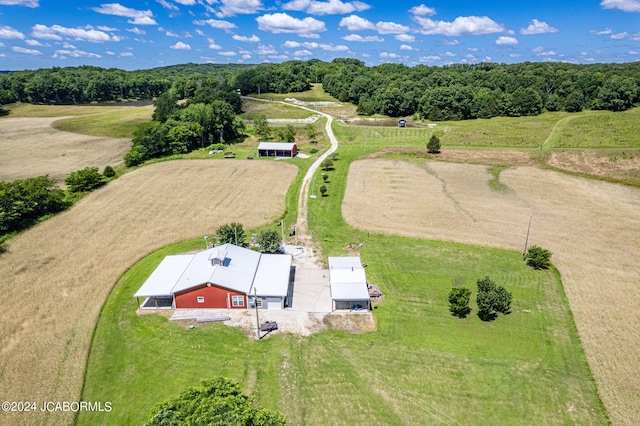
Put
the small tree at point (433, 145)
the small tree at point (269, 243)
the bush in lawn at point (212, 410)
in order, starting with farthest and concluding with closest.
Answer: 1. the small tree at point (433, 145)
2. the small tree at point (269, 243)
3. the bush in lawn at point (212, 410)

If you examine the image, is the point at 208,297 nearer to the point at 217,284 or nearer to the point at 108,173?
the point at 217,284

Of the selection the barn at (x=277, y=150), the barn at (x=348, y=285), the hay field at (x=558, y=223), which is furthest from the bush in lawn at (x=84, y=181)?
the barn at (x=348, y=285)

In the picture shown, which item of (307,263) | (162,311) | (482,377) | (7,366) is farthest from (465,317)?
(7,366)

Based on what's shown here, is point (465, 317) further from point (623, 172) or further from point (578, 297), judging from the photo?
point (623, 172)

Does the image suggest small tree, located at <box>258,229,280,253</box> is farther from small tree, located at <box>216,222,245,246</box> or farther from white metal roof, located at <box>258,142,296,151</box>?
white metal roof, located at <box>258,142,296,151</box>

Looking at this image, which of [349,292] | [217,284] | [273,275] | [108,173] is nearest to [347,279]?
[349,292]

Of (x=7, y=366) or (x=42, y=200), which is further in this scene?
(x=42, y=200)

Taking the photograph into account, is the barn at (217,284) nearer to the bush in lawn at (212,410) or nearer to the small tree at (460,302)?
the bush in lawn at (212,410)
